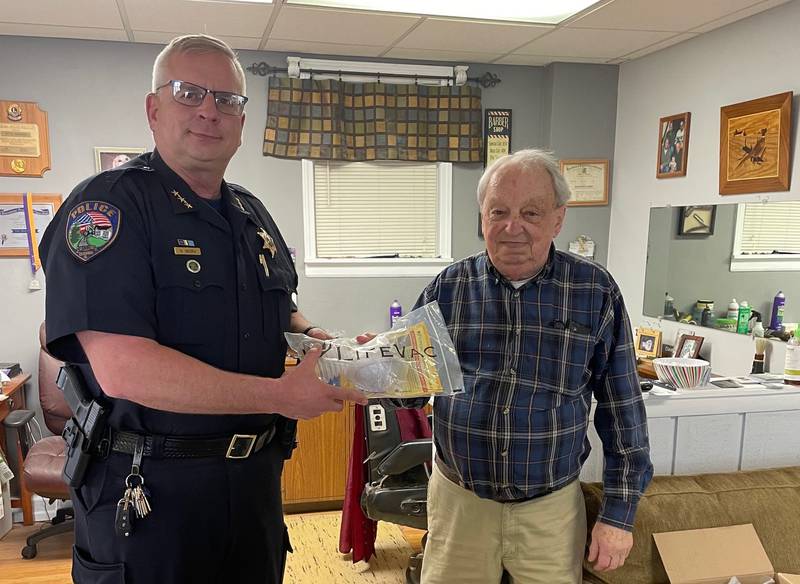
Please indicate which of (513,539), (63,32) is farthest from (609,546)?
(63,32)

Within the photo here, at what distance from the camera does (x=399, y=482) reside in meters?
2.37

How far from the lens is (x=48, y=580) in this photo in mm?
2572

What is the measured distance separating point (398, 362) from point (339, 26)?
2175mm

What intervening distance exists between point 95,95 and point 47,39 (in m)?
0.34

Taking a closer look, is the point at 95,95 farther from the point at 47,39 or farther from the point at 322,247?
the point at 322,247

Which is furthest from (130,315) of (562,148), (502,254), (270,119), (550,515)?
(562,148)

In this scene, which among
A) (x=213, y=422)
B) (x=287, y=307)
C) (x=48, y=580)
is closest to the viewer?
(x=213, y=422)

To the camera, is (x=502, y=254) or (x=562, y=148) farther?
(x=562, y=148)

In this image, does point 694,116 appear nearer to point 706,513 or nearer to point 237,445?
point 706,513

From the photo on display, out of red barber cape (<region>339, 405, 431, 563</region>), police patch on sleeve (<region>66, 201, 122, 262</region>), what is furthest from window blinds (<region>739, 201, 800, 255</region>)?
police patch on sleeve (<region>66, 201, 122, 262</region>)

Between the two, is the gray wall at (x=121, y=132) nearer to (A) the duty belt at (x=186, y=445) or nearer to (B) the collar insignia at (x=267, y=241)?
(B) the collar insignia at (x=267, y=241)

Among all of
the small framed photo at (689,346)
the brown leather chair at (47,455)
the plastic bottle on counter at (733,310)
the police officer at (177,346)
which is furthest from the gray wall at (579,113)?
the brown leather chair at (47,455)

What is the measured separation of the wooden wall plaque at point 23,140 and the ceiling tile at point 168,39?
2.15 feet

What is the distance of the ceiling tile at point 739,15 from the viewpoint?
2561 millimetres
